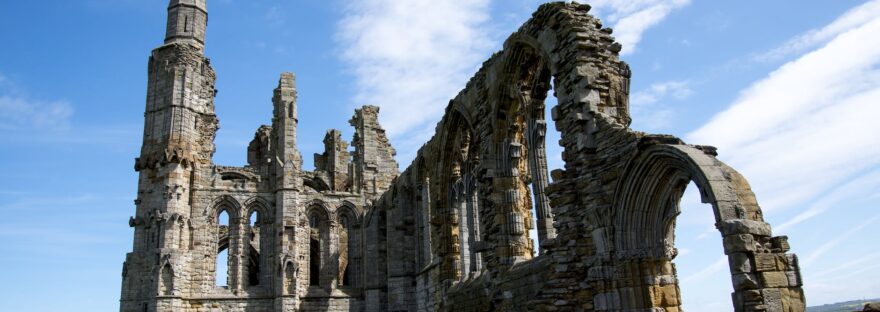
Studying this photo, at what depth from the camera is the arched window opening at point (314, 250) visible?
2469cm

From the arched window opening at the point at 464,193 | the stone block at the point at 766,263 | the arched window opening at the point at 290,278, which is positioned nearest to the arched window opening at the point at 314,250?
the arched window opening at the point at 290,278

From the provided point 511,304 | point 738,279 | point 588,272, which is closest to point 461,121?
point 511,304

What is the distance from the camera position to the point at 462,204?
1535cm

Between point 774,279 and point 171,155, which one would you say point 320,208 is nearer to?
point 171,155

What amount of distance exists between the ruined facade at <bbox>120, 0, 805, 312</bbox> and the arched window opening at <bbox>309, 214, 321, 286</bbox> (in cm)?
8

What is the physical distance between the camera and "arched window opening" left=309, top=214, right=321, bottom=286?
24688 millimetres

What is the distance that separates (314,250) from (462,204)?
13.0 metres

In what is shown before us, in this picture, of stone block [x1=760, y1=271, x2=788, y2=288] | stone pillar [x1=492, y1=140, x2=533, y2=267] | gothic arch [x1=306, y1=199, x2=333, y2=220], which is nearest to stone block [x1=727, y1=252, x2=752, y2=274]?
stone block [x1=760, y1=271, x2=788, y2=288]

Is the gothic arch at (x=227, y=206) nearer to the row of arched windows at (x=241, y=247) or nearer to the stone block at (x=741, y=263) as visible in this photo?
the row of arched windows at (x=241, y=247)

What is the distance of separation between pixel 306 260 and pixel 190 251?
3541 mm

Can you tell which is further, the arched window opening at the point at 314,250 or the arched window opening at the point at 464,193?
the arched window opening at the point at 314,250

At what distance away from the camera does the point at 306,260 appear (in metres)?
23.6

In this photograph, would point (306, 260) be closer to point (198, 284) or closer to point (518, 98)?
point (198, 284)

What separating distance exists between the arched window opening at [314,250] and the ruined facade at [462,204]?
0.08 meters
